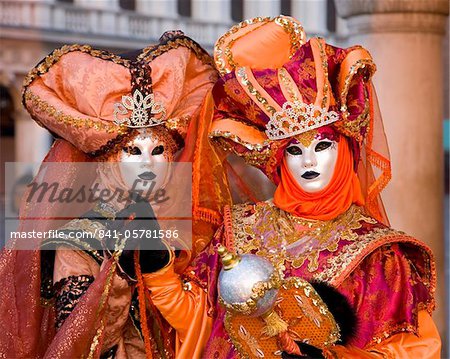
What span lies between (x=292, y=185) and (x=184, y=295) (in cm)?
41

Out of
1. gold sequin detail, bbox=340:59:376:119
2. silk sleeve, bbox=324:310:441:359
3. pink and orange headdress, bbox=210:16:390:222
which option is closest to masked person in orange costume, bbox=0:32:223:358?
pink and orange headdress, bbox=210:16:390:222

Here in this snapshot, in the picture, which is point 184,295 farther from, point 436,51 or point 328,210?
point 436,51

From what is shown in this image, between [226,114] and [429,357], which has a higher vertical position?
[226,114]

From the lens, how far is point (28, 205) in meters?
3.76

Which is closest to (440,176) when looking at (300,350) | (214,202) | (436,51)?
(436,51)

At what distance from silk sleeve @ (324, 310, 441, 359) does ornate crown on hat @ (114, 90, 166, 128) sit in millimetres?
808

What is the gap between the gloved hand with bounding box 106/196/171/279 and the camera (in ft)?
11.6

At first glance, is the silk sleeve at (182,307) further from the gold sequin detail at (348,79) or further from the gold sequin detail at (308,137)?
the gold sequin detail at (348,79)

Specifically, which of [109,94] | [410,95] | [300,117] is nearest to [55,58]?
[109,94]

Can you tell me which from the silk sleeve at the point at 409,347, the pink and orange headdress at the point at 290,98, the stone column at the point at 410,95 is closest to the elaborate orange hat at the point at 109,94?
the pink and orange headdress at the point at 290,98

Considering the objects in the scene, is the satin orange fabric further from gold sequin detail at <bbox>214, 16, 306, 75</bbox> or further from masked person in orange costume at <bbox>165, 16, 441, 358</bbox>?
gold sequin detail at <bbox>214, 16, 306, 75</bbox>

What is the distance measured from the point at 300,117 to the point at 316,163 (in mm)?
125

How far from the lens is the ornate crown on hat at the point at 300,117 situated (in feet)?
11.5

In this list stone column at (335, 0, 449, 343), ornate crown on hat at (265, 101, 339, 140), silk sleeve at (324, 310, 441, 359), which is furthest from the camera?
stone column at (335, 0, 449, 343)
